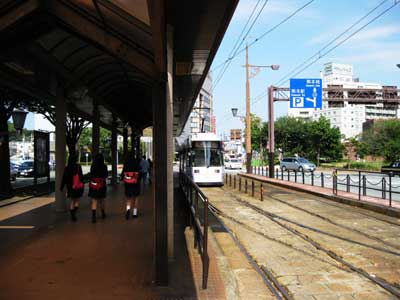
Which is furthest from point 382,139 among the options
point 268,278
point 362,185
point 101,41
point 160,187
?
point 160,187

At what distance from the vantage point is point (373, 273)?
258 inches

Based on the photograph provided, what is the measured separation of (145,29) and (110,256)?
12.0 feet

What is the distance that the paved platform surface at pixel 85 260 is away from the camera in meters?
5.06

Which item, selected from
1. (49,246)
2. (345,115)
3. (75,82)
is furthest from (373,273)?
(345,115)

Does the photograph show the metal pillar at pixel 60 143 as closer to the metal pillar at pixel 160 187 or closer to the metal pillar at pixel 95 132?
the metal pillar at pixel 95 132

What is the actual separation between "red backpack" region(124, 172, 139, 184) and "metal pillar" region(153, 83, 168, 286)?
4.66 metres

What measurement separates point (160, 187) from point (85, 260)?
209cm

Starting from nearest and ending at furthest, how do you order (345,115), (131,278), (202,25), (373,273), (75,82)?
(131,278) < (373,273) < (202,25) < (75,82) < (345,115)

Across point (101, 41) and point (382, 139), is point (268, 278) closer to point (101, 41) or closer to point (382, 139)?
point (101, 41)

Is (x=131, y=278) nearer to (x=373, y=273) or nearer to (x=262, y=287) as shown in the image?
(x=262, y=287)

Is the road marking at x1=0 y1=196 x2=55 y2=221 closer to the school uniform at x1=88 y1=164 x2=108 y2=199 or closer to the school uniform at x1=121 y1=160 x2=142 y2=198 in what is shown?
the school uniform at x1=88 y1=164 x2=108 y2=199

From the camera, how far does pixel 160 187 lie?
5.38 m

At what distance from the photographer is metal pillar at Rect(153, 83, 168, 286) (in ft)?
17.3

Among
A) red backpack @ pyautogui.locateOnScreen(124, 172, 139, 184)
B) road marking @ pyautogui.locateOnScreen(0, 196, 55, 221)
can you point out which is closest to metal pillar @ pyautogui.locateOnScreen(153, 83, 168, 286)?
red backpack @ pyautogui.locateOnScreen(124, 172, 139, 184)
